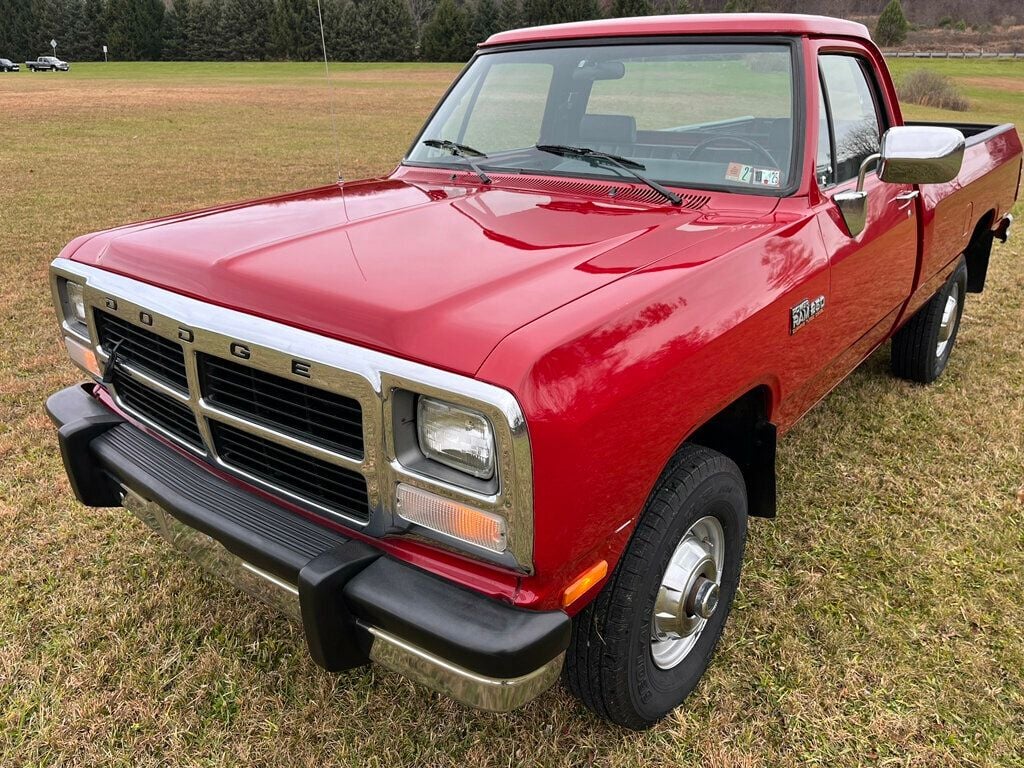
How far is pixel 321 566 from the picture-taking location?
1757 millimetres

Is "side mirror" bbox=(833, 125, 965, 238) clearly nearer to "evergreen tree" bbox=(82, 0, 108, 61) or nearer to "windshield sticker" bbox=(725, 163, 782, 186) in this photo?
"windshield sticker" bbox=(725, 163, 782, 186)

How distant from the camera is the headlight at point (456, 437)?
164 cm

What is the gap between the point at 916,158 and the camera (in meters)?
2.53

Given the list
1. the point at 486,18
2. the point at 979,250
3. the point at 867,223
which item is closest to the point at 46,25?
the point at 486,18

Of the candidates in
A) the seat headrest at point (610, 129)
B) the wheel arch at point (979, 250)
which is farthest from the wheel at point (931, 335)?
the seat headrest at point (610, 129)

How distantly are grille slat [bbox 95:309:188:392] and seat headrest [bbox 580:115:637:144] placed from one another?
1.73 m

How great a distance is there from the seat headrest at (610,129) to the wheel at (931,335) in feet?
7.33

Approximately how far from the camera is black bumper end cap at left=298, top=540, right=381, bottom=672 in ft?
5.68

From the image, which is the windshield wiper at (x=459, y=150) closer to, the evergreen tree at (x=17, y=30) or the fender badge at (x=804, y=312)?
the fender badge at (x=804, y=312)

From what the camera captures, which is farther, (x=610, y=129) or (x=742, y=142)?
(x=610, y=129)

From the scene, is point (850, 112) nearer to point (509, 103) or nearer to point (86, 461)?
point (509, 103)

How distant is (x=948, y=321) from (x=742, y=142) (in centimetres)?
265

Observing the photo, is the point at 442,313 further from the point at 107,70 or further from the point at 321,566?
the point at 107,70

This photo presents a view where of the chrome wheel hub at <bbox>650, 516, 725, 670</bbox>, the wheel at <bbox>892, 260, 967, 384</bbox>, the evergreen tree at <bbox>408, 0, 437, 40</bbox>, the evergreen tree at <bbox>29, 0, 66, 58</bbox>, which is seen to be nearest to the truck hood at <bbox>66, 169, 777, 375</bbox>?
the chrome wheel hub at <bbox>650, 516, 725, 670</bbox>
